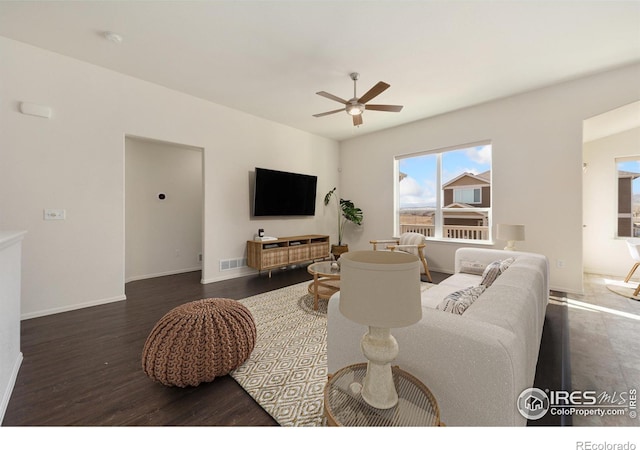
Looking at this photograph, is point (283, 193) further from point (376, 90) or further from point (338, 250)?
point (376, 90)

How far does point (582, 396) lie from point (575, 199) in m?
3.05

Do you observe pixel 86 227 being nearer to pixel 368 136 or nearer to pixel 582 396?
pixel 582 396

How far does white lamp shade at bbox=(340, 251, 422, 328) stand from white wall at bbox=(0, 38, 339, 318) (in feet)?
12.0

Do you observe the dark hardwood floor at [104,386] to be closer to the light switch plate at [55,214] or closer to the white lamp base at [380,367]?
the white lamp base at [380,367]

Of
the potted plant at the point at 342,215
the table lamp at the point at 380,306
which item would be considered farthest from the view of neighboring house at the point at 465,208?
the table lamp at the point at 380,306

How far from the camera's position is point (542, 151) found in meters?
3.82

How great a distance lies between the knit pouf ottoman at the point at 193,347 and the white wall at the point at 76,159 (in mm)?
2227

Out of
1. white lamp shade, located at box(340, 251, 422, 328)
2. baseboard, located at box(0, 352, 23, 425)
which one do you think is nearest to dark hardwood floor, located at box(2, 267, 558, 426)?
baseboard, located at box(0, 352, 23, 425)

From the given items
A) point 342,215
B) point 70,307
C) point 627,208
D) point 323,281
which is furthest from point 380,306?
point 627,208

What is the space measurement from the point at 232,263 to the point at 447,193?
4.22 meters

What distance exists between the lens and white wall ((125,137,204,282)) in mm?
4391

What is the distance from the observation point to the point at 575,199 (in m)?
3.56

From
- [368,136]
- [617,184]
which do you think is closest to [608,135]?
[617,184]

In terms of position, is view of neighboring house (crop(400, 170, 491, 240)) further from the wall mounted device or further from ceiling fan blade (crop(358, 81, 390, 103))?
the wall mounted device
